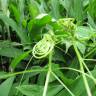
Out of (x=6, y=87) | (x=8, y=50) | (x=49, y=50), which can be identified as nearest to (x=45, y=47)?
(x=49, y=50)

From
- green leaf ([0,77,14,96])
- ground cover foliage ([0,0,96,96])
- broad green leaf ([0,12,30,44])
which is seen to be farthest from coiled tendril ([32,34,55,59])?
broad green leaf ([0,12,30,44])

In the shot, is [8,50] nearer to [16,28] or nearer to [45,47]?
[16,28]

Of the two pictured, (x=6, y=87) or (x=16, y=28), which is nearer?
(x=6, y=87)

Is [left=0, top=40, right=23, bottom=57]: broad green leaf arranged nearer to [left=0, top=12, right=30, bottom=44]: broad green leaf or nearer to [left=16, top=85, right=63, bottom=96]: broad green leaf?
[left=0, top=12, right=30, bottom=44]: broad green leaf

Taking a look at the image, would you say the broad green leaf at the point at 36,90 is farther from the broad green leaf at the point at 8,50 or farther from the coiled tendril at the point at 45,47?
the broad green leaf at the point at 8,50

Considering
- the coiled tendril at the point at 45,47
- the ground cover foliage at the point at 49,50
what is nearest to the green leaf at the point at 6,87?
the ground cover foliage at the point at 49,50

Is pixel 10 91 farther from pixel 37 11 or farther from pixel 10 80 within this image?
pixel 37 11

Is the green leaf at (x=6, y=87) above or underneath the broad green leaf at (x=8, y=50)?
underneath

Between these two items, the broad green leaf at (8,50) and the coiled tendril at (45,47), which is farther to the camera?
the broad green leaf at (8,50)
